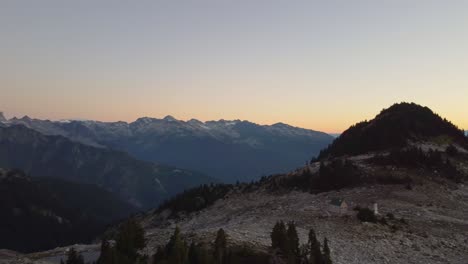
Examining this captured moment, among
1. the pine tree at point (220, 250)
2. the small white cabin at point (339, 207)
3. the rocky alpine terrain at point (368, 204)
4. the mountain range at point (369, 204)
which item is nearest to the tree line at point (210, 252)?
the pine tree at point (220, 250)

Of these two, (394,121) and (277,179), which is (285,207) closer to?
(277,179)

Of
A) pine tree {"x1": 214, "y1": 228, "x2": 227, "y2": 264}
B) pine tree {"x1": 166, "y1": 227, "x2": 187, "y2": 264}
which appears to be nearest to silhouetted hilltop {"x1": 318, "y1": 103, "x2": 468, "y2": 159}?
pine tree {"x1": 214, "y1": 228, "x2": 227, "y2": 264}

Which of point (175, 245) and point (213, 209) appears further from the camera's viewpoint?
point (213, 209)

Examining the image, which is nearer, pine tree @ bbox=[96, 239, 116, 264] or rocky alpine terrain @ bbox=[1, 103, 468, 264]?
pine tree @ bbox=[96, 239, 116, 264]

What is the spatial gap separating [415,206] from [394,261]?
16349 millimetres

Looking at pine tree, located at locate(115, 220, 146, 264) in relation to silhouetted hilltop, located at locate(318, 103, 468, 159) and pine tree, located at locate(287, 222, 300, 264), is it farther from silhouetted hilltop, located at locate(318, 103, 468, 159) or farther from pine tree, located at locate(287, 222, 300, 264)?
silhouetted hilltop, located at locate(318, 103, 468, 159)

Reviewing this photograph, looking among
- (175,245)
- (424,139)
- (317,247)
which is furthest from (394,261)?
(424,139)

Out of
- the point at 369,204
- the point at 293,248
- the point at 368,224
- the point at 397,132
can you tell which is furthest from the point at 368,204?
the point at 397,132

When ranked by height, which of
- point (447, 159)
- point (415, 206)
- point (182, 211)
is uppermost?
point (447, 159)

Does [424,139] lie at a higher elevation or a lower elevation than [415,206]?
higher

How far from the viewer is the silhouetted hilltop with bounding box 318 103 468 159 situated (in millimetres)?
77375

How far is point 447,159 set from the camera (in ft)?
209

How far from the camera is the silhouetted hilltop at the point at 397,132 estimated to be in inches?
3046

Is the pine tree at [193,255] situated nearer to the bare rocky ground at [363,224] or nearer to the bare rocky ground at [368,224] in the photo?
the bare rocky ground at [368,224]
